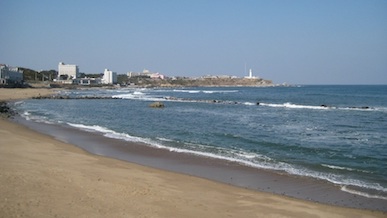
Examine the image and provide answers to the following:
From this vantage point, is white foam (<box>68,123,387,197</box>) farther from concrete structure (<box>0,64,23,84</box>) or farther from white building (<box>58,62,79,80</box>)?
white building (<box>58,62,79,80</box>)

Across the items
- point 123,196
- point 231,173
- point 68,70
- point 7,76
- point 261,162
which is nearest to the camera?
point 123,196

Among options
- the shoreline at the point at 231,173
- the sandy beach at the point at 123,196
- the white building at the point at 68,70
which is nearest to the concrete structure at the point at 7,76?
the white building at the point at 68,70

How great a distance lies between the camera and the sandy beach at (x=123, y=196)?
295 inches

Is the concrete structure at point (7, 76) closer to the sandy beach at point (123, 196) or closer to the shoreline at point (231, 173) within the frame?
the shoreline at point (231, 173)

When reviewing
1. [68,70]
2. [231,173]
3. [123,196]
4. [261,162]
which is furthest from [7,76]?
[123,196]

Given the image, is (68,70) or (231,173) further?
(68,70)

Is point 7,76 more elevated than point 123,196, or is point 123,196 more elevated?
point 7,76

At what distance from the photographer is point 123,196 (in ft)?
28.6

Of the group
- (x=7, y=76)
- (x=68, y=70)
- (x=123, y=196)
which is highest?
(x=68, y=70)

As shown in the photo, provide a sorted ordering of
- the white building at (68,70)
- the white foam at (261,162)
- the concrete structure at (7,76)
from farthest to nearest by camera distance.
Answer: the white building at (68,70)
the concrete structure at (7,76)
the white foam at (261,162)

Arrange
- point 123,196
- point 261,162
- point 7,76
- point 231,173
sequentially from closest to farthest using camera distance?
point 123,196
point 231,173
point 261,162
point 7,76

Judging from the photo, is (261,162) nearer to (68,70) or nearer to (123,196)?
(123,196)

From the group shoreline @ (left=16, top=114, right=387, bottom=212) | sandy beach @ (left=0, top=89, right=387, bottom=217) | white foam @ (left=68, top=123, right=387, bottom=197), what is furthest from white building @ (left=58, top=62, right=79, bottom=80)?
sandy beach @ (left=0, top=89, right=387, bottom=217)

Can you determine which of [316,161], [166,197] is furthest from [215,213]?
[316,161]
